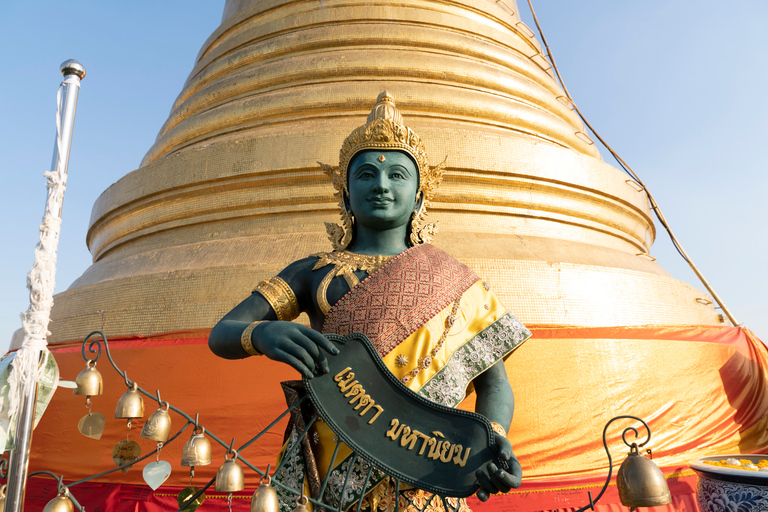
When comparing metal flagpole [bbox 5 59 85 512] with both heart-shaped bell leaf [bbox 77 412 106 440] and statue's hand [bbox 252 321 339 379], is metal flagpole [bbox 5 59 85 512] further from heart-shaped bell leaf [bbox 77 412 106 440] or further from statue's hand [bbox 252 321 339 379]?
statue's hand [bbox 252 321 339 379]

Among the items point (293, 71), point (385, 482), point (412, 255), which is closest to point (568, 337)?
point (412, 255)

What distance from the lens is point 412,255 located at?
6.00 feet

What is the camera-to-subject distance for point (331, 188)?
3951 millimetres

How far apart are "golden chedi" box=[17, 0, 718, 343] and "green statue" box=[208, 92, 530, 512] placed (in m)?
1.44

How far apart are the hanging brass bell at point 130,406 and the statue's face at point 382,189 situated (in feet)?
3.10

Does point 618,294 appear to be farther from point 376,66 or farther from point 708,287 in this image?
point 376,66

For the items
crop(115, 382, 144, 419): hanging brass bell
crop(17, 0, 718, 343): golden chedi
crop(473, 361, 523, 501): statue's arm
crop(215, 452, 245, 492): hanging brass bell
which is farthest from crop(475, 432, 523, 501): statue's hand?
crop(17, 0, 718, 343): golden chedi

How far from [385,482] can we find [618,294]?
2.57 m

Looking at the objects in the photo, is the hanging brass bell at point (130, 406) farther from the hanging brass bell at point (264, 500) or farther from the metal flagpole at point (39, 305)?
the hanging brass bell at point (264, 500)

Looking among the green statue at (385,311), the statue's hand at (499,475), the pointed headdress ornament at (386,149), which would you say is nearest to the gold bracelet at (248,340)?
the green statue at (385,311)

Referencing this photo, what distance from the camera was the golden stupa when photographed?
9.66ft

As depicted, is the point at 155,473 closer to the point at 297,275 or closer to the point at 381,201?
the point at 297,275

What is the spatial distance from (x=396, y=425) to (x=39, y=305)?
0.89m

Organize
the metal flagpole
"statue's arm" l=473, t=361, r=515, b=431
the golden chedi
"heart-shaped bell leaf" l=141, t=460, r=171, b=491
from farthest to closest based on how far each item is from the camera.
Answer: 1. the golden chedi
2. "statue's arm" l=473, t=361, r=515, b=431
3. "heart-shaped bell leaf" l=141, t=460, r=171, b=491
4. the metal flagpole
